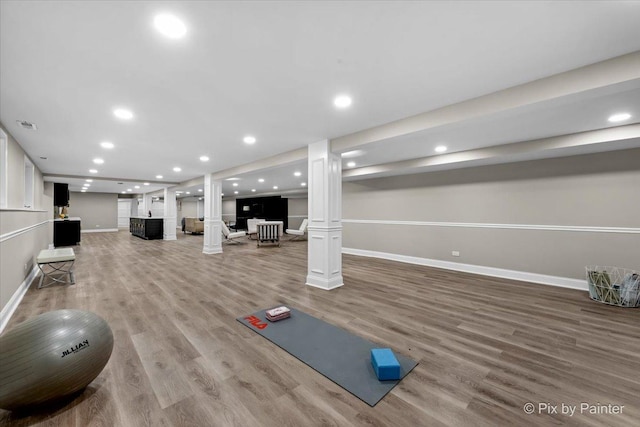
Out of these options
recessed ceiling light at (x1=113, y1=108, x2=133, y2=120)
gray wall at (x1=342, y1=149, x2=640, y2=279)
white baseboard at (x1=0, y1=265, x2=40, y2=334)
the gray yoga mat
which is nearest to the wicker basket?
gray wall at (x1=342, y1=149, x2=640, y2=279)

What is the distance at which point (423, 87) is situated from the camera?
233cm

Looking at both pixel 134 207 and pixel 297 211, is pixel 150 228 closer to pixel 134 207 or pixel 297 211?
pixel 297 211

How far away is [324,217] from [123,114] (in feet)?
9.65

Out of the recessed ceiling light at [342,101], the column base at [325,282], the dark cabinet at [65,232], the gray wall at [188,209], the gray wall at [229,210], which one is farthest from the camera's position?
the gray wall at [188,209]

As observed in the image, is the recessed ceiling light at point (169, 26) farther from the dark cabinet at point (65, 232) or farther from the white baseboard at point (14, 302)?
the dark cabinet at point (65, 232)

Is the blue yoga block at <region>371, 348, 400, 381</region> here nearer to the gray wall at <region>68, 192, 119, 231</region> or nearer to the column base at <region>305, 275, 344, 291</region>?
the column base at <region>305, 275, 344, 291</region>

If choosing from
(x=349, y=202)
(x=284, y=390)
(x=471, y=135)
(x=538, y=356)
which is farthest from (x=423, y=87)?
(x=349, y=202)

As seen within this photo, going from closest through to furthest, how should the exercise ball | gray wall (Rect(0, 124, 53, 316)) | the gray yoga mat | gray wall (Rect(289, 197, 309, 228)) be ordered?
the exercise ball < the gray yoga mat < gray wall (Rect(0, 124, 53, 316)) < gray wall (Rect(289, 197, 309, 228))

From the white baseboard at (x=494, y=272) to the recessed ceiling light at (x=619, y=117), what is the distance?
2.47 m

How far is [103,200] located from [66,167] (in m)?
8.72

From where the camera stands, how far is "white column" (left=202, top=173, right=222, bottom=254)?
23.8ft

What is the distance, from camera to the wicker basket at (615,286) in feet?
10.4

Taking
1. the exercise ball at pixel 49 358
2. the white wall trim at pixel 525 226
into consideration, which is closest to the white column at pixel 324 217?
the white wall trim at pixel 525 226

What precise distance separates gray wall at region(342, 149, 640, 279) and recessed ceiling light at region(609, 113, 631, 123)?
1.11 metres
